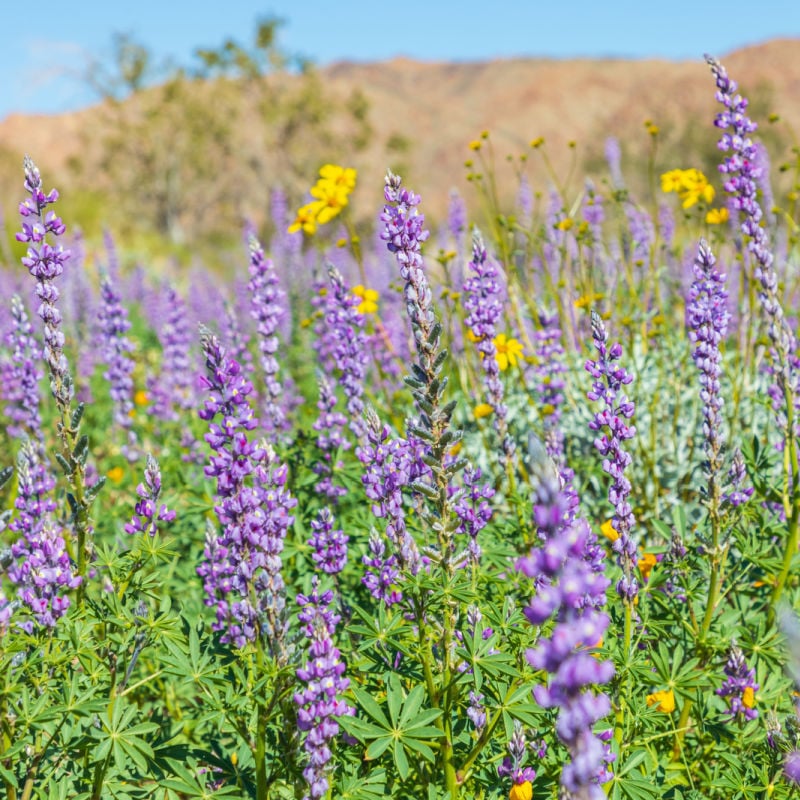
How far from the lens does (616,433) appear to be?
2.50 metres

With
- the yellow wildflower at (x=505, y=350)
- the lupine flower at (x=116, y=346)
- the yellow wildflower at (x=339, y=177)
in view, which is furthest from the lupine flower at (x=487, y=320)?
the lupine flower at (x=116, y=346)

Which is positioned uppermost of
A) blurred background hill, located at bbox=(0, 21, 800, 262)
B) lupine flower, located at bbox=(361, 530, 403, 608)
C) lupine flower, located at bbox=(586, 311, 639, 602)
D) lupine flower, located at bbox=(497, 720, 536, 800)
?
blurred background hill, located at bbox=(0, 21, 800, 262)

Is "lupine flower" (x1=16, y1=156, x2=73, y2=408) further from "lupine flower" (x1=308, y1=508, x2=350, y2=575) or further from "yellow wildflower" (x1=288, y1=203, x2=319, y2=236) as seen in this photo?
"yellow wildflower" (x1=288, y1=203, x2=319, y2=236)

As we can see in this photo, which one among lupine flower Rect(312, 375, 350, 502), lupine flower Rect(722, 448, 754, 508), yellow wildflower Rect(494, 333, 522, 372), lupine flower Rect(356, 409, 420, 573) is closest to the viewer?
lupine flower Rect(356, 409, 420, 573)

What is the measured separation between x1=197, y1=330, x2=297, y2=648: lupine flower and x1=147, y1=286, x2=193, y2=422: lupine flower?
11.5 ft

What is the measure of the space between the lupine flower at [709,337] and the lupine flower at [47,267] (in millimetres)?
→ 2324

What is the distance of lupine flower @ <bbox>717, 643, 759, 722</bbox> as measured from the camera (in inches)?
116

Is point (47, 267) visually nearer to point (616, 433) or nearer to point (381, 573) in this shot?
point (381, 573)

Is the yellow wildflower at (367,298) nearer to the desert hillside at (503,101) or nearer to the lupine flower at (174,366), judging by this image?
the lupine flower at (174,366)

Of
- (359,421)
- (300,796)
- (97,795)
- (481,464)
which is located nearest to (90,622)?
(97,795)

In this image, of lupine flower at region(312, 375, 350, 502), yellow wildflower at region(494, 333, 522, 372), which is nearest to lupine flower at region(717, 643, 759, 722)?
lupine flower at region(312, 375, 350, 502)

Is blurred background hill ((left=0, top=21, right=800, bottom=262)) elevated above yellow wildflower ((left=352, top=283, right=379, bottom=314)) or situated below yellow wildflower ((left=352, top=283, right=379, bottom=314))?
above

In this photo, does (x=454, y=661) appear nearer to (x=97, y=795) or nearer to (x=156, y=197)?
(x=97, y=795)

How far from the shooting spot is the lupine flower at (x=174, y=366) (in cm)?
598
